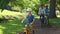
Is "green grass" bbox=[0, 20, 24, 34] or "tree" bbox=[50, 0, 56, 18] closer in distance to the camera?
"green grass" bbox=[0, 20, 24, 34]

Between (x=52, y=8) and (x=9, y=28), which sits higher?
(x=52, y=8)

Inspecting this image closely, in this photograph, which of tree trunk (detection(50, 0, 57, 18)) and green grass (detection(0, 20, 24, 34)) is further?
tree trunk (detection(50, 0, 57, 18))

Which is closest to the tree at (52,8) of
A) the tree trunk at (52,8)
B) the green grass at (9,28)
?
the tree trunk at (52,8)

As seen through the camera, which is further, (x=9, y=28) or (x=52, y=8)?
(x=52, y=8)

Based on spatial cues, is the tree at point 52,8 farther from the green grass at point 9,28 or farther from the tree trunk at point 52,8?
the green grass at point 9,28

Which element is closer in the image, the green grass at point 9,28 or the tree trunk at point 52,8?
the green grass at point 9,28

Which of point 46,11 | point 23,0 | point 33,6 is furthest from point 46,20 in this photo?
point 33,6

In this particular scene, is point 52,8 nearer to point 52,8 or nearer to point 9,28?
point 52,8

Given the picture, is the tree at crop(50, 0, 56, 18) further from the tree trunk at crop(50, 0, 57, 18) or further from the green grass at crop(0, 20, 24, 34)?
the green grass at crop(0, 20, 24, 34)

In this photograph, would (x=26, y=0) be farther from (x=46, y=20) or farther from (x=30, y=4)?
(x=46, y=20)

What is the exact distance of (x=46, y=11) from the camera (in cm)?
2036

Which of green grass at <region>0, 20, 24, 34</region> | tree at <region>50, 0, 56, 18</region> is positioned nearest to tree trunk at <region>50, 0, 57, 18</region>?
tree at <region>50, 0, 56, 18</region>

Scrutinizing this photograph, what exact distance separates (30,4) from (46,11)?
27.6m

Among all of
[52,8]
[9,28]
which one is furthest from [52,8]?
[9,28]
